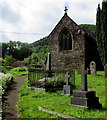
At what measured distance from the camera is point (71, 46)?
23375 mm

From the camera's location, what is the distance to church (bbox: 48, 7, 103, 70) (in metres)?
22.0

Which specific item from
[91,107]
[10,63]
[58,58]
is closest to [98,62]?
[58,58]

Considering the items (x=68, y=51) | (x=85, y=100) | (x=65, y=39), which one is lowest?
(x=85, y=100)

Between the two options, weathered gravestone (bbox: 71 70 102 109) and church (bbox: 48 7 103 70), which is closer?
weathered gravestone (bbox: 71 70 102 109)

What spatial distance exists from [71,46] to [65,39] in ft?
4.63

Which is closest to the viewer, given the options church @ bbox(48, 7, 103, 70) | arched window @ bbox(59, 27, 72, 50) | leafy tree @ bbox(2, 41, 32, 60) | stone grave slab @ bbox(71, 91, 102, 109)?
stone grave slab @ bbox(71, 91, 102, 109)

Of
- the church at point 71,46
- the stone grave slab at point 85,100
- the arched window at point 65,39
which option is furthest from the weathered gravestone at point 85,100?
the arched window at point 65,39

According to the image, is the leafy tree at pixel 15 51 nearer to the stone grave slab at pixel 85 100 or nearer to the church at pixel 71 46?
the church at pixel 71 46

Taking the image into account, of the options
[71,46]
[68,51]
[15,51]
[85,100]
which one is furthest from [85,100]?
[15,51]

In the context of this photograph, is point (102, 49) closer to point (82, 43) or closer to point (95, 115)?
point (82, 43)

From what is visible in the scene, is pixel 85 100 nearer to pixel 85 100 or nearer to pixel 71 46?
pixel 85 100

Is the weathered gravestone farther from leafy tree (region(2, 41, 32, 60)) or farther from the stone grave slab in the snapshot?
leafy tree (region(2, 41, 32, 60))

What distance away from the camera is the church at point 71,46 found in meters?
22.0

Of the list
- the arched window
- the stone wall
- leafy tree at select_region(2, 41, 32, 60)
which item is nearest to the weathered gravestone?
the stone wall
